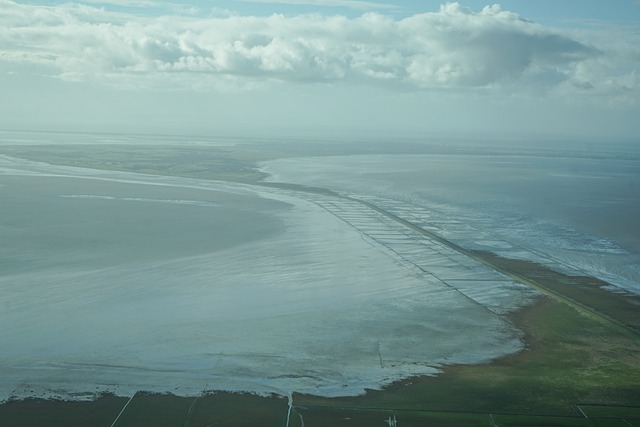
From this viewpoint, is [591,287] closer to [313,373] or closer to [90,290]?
[313,373]

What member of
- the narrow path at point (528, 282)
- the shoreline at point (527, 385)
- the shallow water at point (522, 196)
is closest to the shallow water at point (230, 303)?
the shoreline at point (527, 385)

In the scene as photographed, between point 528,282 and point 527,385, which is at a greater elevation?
point 528,282

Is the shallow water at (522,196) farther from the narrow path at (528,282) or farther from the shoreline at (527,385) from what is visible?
the shoreline at (527,385)

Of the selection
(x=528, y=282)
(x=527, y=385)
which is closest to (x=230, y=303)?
(x=527, y=385)

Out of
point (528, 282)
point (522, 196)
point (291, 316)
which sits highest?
point (522, 196)

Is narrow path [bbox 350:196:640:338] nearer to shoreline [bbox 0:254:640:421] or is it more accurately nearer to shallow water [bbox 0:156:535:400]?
shallow water [bbox 0:156:535:400]

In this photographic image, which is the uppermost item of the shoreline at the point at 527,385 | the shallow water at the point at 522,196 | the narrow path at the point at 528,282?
the shallow water at the point at 522,196

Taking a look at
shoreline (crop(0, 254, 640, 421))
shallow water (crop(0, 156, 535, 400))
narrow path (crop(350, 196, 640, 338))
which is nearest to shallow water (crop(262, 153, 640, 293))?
narrow path (crop(350, 196, 640, 338))

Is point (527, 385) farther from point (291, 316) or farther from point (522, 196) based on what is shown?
point (522, 196)

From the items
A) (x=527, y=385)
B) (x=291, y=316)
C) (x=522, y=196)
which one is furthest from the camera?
(x=522, y=196)
